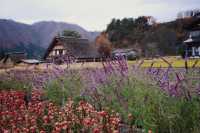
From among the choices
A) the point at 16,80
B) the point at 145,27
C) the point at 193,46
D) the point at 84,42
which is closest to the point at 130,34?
the point at 145,27

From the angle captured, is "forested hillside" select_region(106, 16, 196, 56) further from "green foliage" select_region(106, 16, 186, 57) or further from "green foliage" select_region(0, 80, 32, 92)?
"green foliage" select_region(0, 80, 32, 92)

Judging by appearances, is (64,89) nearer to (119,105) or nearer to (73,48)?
(119,105)

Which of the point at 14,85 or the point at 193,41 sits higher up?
the point at 193,41

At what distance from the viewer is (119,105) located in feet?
17.7

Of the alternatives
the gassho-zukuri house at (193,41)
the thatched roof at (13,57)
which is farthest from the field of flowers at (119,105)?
the thatched roof at (13,57)

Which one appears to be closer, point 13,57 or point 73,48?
point 73,48

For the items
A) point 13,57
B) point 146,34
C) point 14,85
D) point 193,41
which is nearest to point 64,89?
A: point 14,85

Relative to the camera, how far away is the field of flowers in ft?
13.6

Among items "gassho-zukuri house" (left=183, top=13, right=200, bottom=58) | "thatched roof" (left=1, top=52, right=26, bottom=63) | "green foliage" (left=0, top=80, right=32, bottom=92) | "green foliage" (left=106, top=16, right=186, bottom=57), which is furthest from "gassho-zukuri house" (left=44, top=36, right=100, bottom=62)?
"green foliage" (left=0, top=80, right=32, bottom=92)

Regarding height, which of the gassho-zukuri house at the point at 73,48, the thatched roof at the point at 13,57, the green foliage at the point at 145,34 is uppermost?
the green foliage at the point at 145,34

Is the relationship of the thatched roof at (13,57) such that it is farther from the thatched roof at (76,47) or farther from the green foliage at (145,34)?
the green foliage at (145,34)

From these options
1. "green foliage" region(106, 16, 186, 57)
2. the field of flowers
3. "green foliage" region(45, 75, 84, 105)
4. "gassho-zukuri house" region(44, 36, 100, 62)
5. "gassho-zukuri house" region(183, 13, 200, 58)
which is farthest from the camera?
"green foliage" region(106, 16, 186, 57)

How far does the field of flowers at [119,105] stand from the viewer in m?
4.13

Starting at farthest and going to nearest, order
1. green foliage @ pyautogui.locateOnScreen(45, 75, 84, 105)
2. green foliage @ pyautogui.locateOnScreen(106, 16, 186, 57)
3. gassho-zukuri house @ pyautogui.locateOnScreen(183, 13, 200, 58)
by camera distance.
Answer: green foliage @ pyautogui.locateOnScreen(106, 16, 186, 57)
gassho-zukuri house @ pyautogui.locateOnScreen(183, 13, 200, 58)
green foliage @ pyautogui.locateOnScreen(45, 75, 84, 105)
